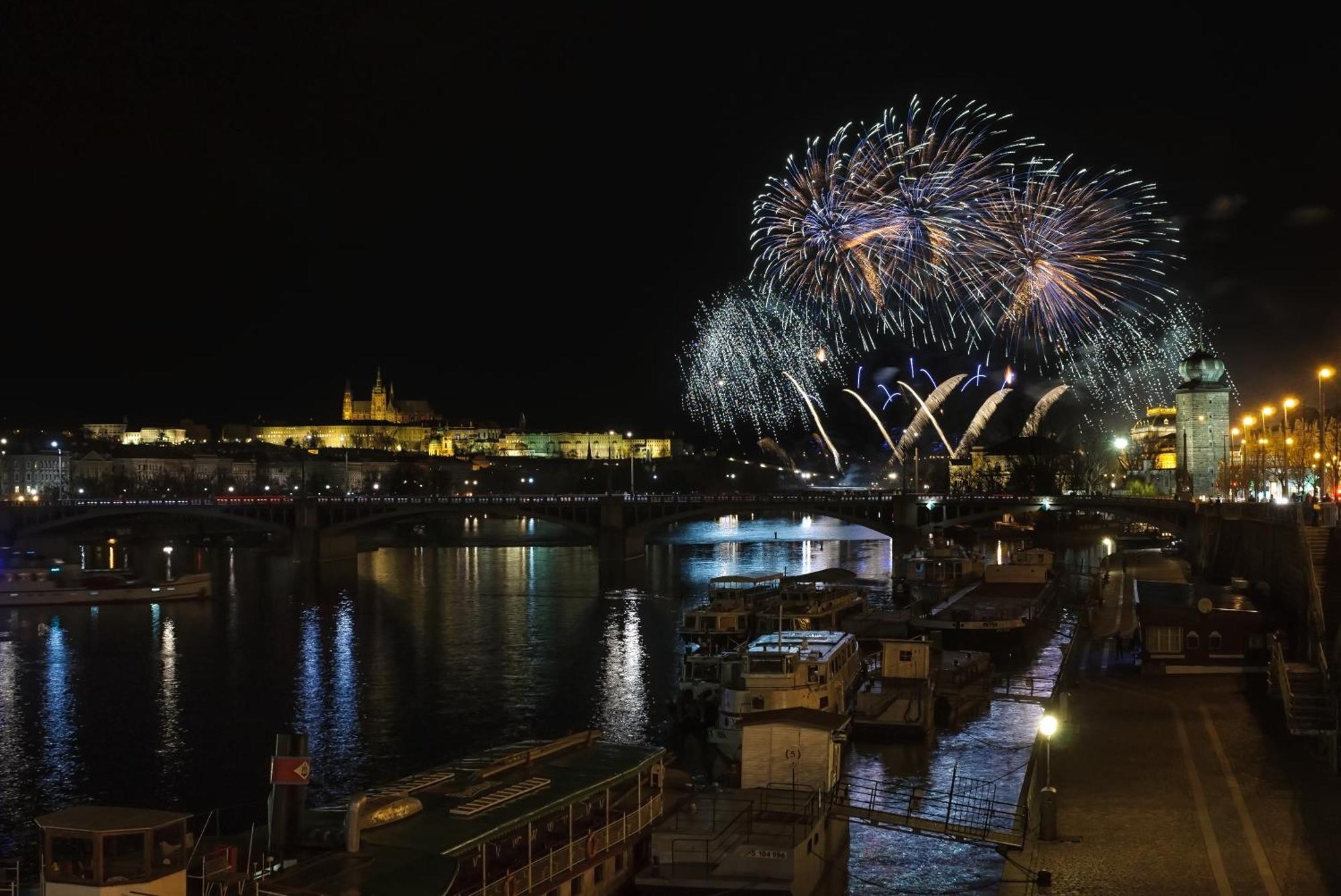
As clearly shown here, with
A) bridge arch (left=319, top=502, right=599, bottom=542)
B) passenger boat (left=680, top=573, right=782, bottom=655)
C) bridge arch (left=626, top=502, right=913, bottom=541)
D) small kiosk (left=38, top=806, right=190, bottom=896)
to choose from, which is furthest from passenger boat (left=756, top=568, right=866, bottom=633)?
bridge arch (left=319, top=502, right=599, bottom=542)

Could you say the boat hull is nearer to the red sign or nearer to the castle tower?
the red sign

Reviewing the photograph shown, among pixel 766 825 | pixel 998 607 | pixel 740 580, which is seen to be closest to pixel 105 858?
pixel 766 825

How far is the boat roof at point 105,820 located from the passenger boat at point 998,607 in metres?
33.1

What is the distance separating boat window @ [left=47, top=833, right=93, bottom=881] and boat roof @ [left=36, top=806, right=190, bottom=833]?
3.9 inches

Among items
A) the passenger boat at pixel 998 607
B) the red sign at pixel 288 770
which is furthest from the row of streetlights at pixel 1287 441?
the red sign at pixel 288 770

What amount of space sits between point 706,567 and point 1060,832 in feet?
186

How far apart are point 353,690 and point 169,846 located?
85.4 feet

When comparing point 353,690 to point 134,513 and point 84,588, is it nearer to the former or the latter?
point 84,588

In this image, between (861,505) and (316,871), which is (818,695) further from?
(861,505)

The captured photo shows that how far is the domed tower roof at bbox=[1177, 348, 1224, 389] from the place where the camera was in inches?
3445

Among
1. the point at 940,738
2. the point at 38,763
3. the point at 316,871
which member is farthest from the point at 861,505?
the point at 316,871

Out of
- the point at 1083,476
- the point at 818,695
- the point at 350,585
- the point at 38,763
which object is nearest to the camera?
the point at 818,695

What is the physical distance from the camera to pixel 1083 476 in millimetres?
120625

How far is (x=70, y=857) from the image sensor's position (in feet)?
44.1
